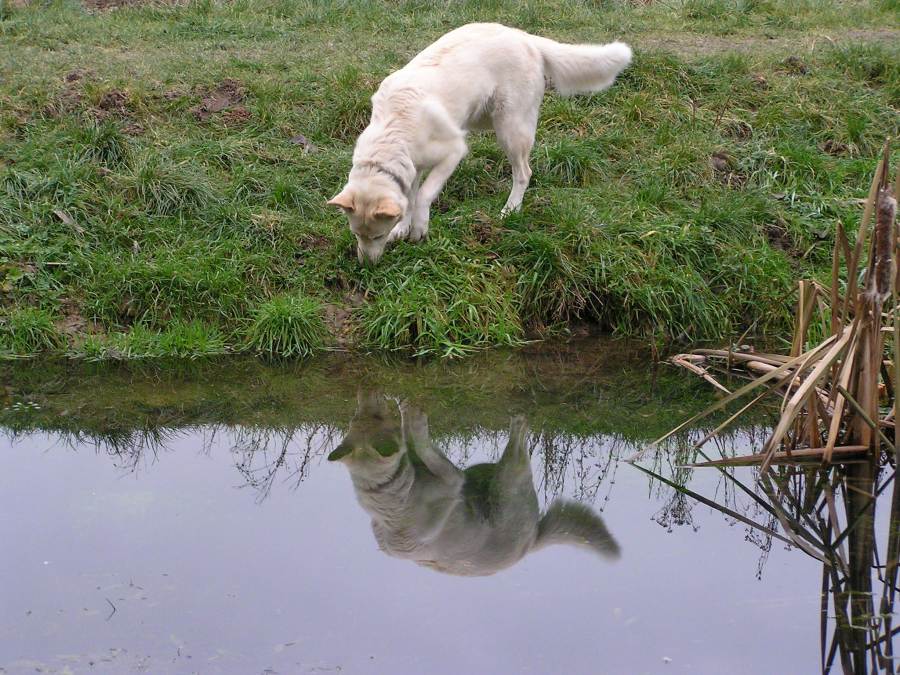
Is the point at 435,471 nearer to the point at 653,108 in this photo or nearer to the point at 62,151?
the point at 62,151

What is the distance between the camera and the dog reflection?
16.1 ft

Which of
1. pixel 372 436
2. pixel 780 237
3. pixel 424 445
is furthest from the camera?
pixel 780 237

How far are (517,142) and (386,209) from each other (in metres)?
1.75

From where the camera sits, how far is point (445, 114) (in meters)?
7.98

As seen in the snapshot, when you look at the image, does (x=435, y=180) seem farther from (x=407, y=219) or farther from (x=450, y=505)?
(x=450, y=505)

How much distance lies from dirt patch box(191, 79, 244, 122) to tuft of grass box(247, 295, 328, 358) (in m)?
3.08

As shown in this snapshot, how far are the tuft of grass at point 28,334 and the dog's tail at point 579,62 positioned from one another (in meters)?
4.60

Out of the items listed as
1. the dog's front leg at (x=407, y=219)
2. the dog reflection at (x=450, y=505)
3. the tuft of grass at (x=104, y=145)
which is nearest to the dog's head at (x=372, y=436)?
the dog reflection at (x=450, y=505)

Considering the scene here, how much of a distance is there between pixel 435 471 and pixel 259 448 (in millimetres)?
1090

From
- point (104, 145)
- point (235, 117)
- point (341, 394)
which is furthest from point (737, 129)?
point (104, 145)

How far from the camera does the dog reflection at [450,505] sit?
491 centimetres

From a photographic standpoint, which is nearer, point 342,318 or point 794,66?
point 342,318

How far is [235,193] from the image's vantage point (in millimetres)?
8836

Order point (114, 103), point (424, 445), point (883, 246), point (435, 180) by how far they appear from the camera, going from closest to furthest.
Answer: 1. point (883, 246)
2. point (424, 445)
3. point (435, 180)
4. point (114, 103)
